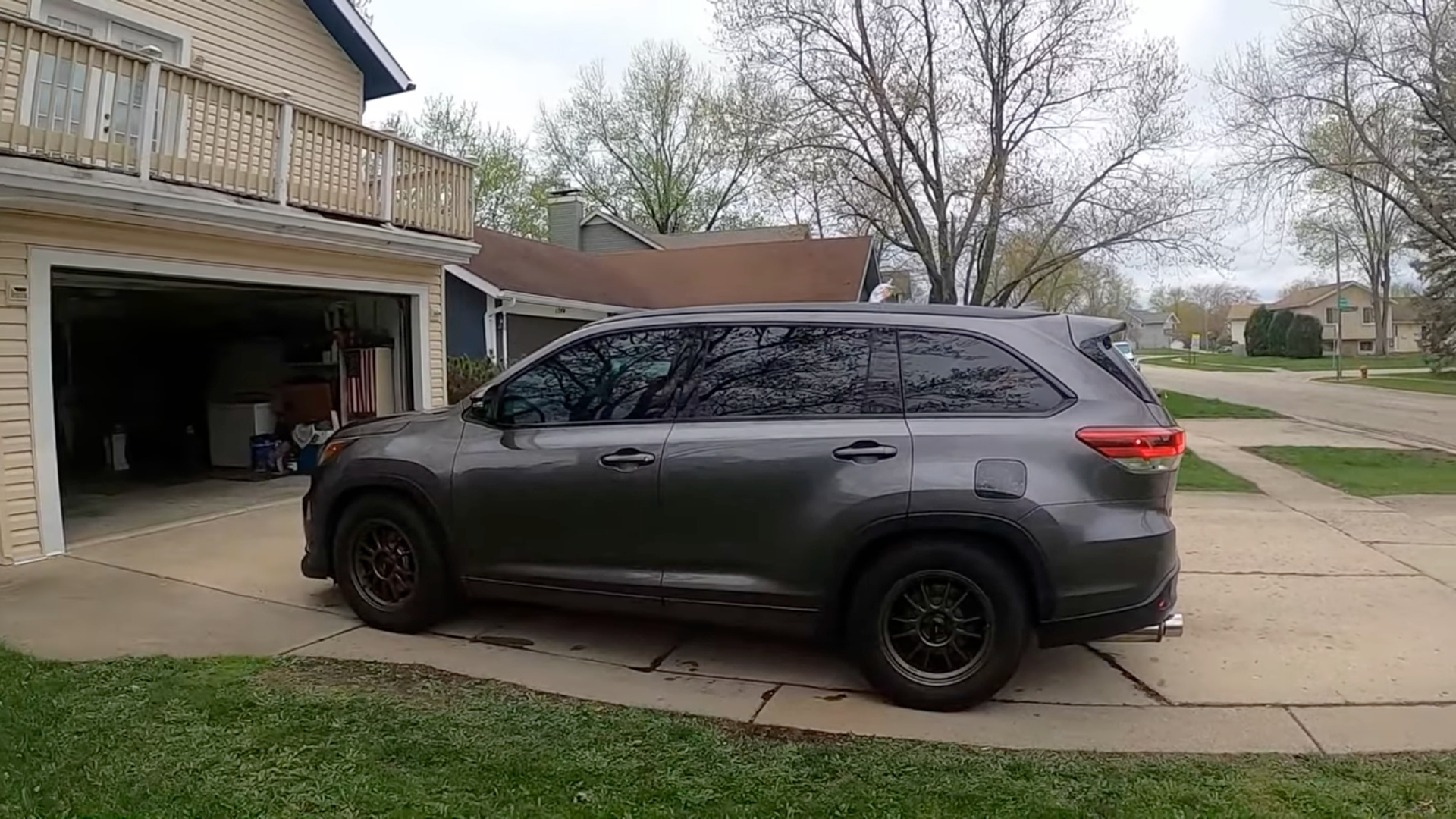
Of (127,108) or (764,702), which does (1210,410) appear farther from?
(127,108)

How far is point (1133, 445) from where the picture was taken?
158 inches

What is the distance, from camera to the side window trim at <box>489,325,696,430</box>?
467 centimetres

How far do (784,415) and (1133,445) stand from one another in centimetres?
154

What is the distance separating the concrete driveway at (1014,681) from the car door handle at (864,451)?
1.10 m

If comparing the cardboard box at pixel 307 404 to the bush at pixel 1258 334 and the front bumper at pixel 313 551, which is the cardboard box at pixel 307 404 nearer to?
the front bumper at pixel 313 551

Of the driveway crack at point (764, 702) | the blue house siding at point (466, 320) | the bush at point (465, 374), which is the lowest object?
the driveway crack at point (764, 702)

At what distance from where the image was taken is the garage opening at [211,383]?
34.9 feet

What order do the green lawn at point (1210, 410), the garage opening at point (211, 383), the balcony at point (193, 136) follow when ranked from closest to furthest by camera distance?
1. the balcony at point (193, 136)
2. the garage opening at point (211, 383)
3. the green lawn at point (1210, 410)

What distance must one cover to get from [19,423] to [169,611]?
103 inches

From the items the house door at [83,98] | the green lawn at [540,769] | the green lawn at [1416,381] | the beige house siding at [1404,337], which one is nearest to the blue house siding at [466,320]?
the house door at [83,98]

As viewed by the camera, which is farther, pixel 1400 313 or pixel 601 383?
pixel 1400 313

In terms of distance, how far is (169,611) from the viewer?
217 inches

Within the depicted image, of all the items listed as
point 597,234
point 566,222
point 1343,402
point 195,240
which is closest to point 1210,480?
point 195,240

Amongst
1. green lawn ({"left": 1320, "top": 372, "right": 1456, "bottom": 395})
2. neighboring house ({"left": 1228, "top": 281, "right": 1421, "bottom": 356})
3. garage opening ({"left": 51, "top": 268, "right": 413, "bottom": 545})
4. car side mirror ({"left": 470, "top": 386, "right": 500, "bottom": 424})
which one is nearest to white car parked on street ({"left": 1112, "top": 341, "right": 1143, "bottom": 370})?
car side mirror ({"left": 470, "top": 386, "right": 500, "bottom": 424})
